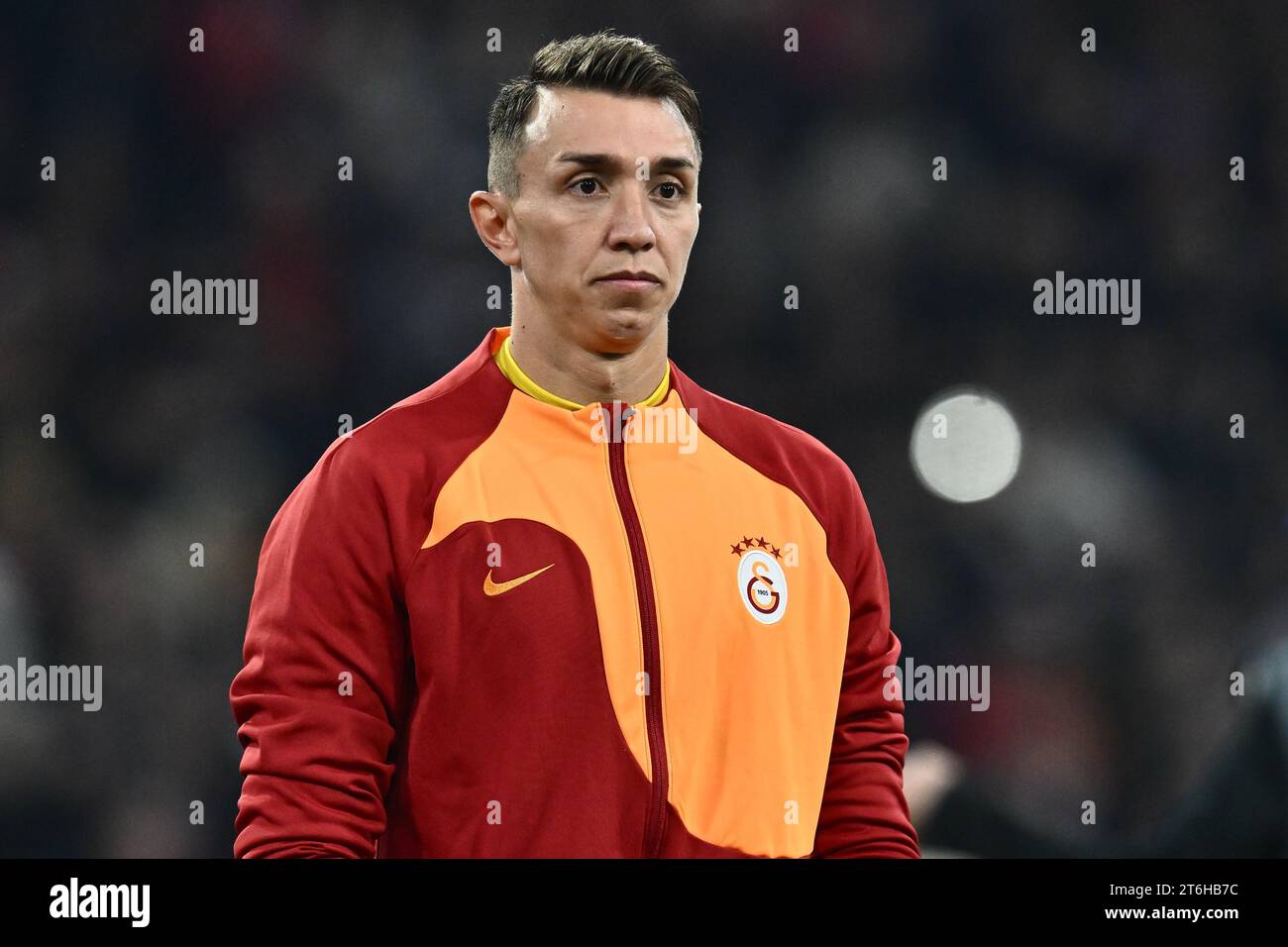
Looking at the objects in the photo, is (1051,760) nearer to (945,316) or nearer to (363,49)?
(945,316)

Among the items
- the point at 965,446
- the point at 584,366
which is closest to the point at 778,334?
the point at 965,446

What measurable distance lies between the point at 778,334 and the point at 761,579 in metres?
1.09

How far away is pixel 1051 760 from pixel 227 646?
157cm

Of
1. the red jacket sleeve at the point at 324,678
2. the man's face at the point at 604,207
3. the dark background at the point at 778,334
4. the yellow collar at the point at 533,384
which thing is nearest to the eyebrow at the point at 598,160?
the man's face at the point at 604,207

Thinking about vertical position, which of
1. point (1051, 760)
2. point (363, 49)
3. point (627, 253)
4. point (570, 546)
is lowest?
point (1051, 760)

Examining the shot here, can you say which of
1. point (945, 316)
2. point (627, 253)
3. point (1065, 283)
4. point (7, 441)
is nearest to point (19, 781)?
point (7, 441)

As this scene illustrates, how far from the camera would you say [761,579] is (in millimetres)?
1718

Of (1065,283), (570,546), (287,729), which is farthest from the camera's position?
(1065,283)

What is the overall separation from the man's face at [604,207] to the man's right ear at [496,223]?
0.12 ft

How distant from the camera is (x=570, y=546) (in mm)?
1680

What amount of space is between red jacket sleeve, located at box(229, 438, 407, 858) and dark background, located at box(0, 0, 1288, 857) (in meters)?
1.03

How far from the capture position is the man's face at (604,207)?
1689 mm

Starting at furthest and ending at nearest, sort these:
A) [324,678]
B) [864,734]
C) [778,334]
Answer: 1. [778,334]
2. [864,734]
3. [324,678]

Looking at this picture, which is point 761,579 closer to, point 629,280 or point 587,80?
point 629,280
